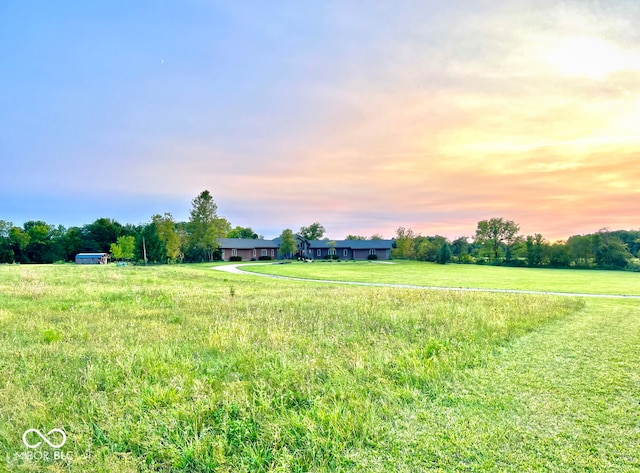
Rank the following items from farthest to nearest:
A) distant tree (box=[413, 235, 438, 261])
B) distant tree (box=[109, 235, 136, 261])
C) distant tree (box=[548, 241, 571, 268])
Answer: distant tree (box=[413, 235, 438, 261]) → distant tree (box=[109, 235, 136, 261]) → distant tree (box=[548, 241, 571, 268])

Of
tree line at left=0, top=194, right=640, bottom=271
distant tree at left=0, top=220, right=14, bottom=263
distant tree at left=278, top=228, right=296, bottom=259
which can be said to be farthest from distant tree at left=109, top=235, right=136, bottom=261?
distant tree at left=278, top=228, right=296, bottom=259

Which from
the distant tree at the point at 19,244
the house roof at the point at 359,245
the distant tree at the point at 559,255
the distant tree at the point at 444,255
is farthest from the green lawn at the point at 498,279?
the distant tree at the point at 19,244

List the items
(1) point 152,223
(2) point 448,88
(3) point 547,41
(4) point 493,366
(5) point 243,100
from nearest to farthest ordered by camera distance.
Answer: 1. (4) point 493,366
2. (3) point 547,41
3. (2) point 448,88
4. (5) point 243,100
5. (1) point 152,223

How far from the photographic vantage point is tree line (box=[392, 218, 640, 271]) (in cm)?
5728

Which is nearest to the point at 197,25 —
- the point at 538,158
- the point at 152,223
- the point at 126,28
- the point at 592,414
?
the point at 126,28

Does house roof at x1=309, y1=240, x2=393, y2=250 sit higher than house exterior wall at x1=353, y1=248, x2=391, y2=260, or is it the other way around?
house roof at x1=309, y1=240, x2=393, y2=250

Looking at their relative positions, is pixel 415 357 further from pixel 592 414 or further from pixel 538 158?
pixel 538 158

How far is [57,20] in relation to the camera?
13.2m

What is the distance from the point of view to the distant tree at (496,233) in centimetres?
8050

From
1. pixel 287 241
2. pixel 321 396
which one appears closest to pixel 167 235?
pixel 287 241

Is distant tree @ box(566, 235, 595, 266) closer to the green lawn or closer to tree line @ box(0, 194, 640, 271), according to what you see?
tree line @ box(0, 194, 640, 271)

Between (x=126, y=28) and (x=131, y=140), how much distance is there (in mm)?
11141

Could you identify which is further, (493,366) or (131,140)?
(131,140)

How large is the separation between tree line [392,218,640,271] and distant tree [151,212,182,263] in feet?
156
